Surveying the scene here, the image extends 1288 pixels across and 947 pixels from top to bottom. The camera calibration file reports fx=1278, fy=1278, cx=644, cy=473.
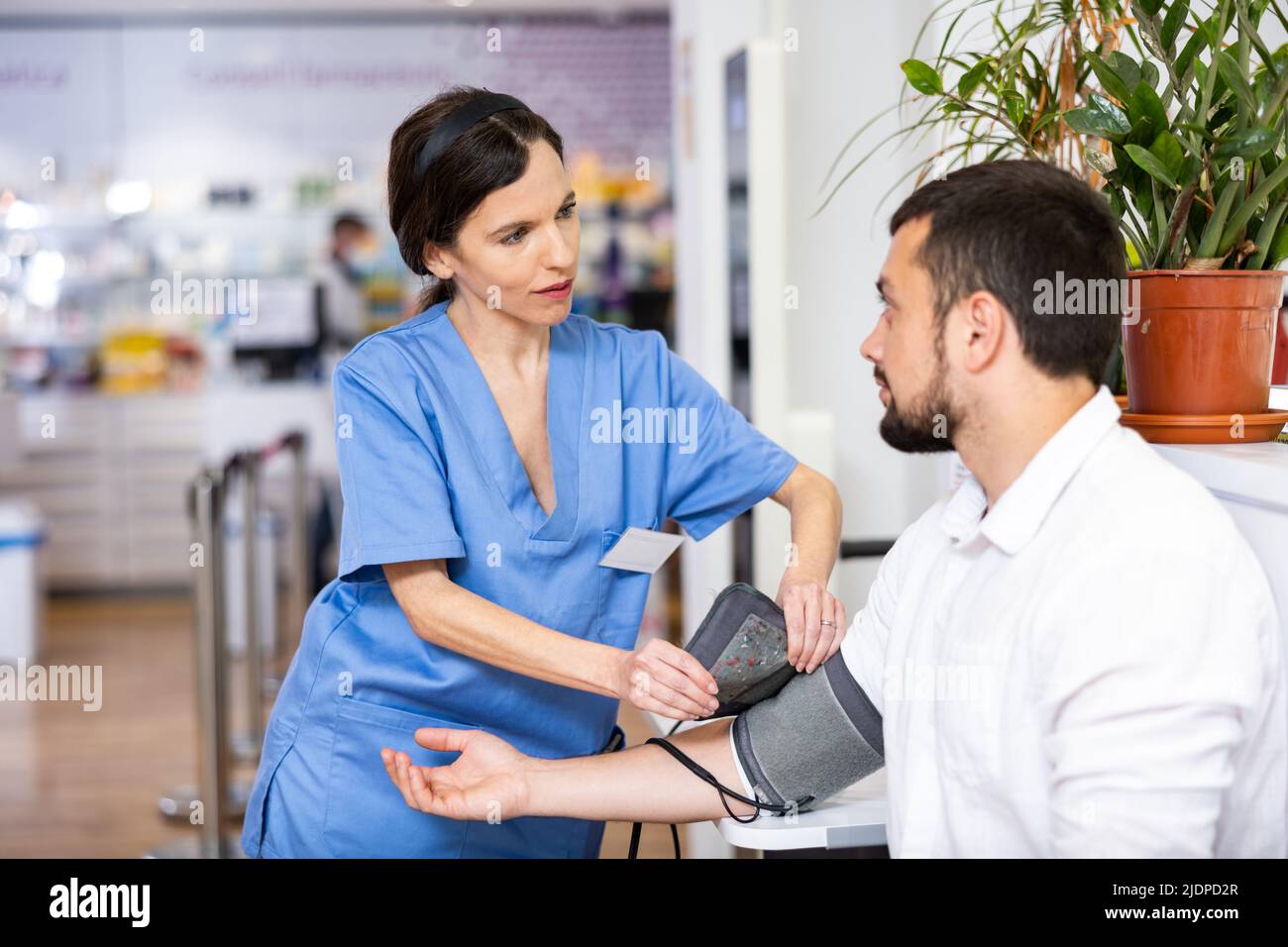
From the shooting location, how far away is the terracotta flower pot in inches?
51.3

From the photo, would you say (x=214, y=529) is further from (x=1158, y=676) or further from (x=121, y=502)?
(x=121, y=502)

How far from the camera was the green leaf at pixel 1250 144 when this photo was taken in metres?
1.21

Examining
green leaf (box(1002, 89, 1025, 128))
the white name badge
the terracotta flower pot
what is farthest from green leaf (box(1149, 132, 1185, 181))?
the white name badge

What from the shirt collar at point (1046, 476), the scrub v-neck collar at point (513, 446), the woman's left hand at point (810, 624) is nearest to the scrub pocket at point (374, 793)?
the scrub v-neck collar at point (513, 446)

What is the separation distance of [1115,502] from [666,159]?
6.17m

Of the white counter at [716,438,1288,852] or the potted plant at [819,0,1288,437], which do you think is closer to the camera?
the white counter at [716,438,1288,852]

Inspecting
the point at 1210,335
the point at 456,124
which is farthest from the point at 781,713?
the point at 456,124

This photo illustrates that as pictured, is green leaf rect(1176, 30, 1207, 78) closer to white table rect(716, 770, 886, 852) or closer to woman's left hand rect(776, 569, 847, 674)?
woman's left hand rect(776, 569, 847, 674)

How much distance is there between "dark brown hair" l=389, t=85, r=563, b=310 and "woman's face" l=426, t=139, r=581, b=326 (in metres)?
0.01

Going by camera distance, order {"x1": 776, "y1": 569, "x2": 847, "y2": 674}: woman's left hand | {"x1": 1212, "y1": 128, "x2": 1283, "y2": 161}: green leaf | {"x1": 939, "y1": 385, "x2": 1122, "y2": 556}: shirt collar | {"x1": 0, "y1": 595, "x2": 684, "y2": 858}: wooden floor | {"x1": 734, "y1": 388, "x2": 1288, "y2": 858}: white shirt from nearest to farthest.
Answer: {"x1": 734, "y1": 388, "x2": 1288, "y2": 858}: white shirt, {"x1": 939, "y1": 385, "x2": 1122, "y2": 556}: shirt collar, {"x1": 1212, "y1": 128, "x2": 1283, "y2": 161}: green leaf, {"x1": 776, "y1": 569, "x2": 847, "y2": 674}: woman's left hand, {"x1": 0, "y1": 595, "x2": 684, "y2": 858}: wooden floor

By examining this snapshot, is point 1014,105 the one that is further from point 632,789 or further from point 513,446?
point 632,789

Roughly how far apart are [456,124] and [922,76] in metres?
0.54

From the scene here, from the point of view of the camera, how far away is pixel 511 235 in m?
1.32

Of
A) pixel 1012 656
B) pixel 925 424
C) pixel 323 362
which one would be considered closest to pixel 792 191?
pixel 925 424
